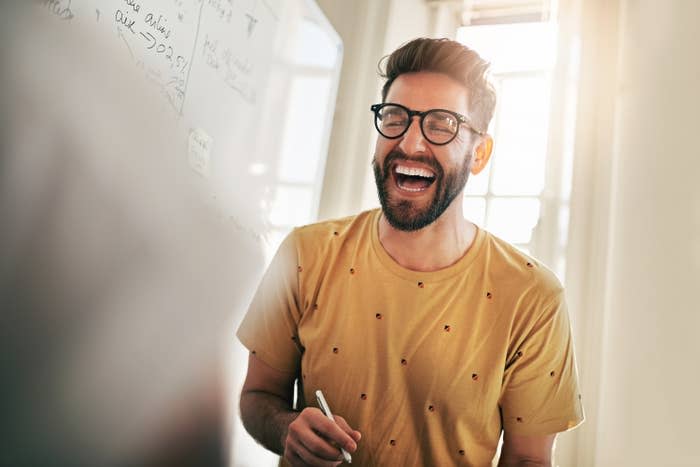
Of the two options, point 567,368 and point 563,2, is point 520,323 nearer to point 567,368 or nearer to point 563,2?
point 567,368

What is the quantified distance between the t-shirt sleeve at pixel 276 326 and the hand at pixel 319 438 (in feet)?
0.68

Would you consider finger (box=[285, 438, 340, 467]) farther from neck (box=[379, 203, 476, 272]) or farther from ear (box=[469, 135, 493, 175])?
ear (box=[469, 135, 493, 175])

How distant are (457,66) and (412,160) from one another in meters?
0.18

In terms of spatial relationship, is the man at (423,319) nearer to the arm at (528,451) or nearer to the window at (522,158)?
the arm at (528,451)

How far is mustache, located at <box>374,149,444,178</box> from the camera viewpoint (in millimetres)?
1040

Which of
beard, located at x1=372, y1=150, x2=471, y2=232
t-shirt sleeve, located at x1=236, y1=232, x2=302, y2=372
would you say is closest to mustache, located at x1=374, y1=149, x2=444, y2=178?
beard, located at x1=372, y1=150, x2=471, y2=232

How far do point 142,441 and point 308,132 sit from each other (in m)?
0.75

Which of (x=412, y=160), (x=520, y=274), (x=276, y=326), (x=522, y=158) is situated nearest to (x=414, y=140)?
(x=412, y=160)

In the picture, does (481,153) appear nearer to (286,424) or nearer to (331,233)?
(331,233)

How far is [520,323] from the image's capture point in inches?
40.3

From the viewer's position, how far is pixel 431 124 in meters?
1.04

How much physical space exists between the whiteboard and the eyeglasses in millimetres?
238

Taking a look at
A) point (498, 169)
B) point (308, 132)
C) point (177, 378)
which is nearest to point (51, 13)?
point (177, 378)

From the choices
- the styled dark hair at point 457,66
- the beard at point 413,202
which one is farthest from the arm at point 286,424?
the styled dark hair at point 457,66
